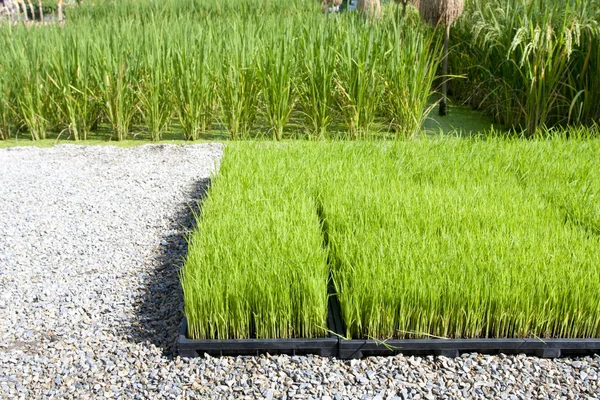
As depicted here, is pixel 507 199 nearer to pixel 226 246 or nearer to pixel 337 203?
pixel 337 203

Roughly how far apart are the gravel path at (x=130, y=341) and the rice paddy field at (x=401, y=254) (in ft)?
0.63

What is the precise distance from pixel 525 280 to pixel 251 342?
4.14 feet

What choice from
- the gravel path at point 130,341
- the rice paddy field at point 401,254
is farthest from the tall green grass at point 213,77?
the rice paddy field at point 401,254

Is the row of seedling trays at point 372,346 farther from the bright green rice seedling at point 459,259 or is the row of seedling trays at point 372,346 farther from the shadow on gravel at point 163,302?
the shadow on gravel at point 163,302

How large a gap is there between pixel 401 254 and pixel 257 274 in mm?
707

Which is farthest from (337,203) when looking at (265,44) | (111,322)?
(265,44)

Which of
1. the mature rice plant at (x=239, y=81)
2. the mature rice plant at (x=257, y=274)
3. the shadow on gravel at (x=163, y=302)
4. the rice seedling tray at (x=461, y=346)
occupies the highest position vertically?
the mature rice plant at (x=239, y=81)

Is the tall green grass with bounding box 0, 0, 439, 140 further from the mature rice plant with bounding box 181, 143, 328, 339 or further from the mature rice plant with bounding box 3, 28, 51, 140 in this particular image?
the mature rice plant with bounding box 181, 143, 328, 339

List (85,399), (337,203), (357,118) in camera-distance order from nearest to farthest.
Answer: (85,399) < (337,203) < (357,118)

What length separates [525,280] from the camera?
2836mm

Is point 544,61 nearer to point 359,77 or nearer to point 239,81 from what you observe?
point 359,77

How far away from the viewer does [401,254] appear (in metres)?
3.00

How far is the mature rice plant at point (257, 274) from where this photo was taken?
9.14ft

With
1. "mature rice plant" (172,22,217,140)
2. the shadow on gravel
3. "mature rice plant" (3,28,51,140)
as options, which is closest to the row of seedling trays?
the shadow on gravel
